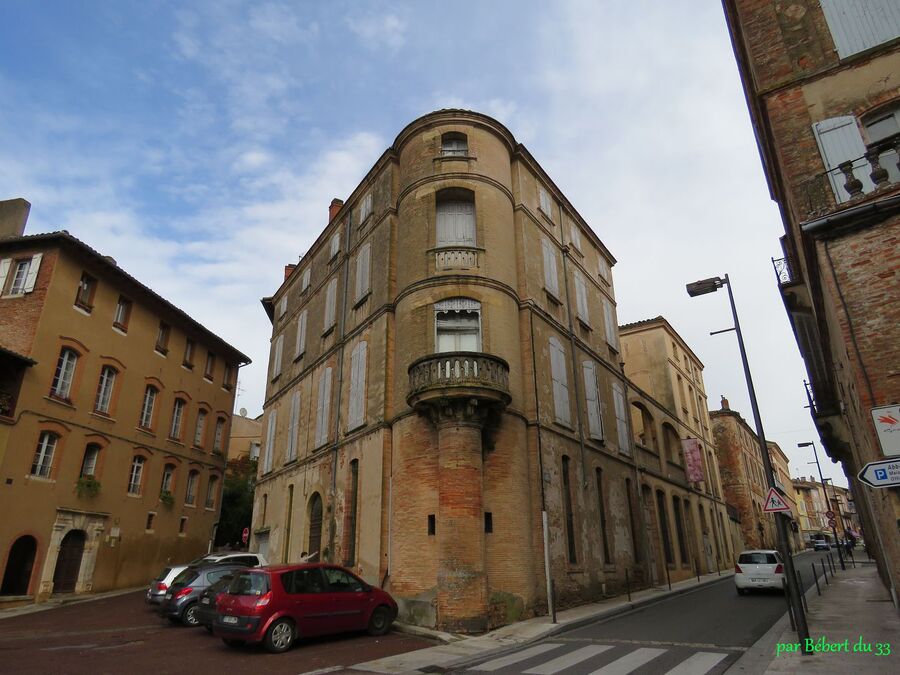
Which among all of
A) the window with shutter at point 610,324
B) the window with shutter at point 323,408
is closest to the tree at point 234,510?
Answer: the window with shutter at point 323,408

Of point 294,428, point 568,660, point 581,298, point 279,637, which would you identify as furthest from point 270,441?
point 568,660

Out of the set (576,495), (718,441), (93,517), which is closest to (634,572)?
(576,495)

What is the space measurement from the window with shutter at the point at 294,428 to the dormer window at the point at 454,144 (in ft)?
39.3

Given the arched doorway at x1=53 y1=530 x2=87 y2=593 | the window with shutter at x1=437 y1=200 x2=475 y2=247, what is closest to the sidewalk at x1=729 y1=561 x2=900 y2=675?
the window with shutter at x1=437 y1=200 x2=475 y2=247

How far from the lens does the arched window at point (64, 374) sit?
19.8 metres

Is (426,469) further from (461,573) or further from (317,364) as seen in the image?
(317,364)

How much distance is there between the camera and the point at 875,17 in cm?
1114

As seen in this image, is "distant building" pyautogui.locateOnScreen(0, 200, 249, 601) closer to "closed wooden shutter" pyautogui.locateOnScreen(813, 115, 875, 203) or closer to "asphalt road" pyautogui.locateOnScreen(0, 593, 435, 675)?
"asphalt road" pyautogui.locateOnScreen(0, 593, 435, 675)

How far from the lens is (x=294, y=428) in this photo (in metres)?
22.9

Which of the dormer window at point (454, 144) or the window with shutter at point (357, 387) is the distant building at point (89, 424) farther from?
the dormer window at point (454, 144)

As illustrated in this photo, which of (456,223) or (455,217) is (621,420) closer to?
(456,223)

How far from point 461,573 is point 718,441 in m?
39.1

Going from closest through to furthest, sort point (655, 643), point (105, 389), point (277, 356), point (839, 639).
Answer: point (839, 639), point (655, 643), point (105, 389), point (277, 356)

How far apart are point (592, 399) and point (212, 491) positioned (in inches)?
806
